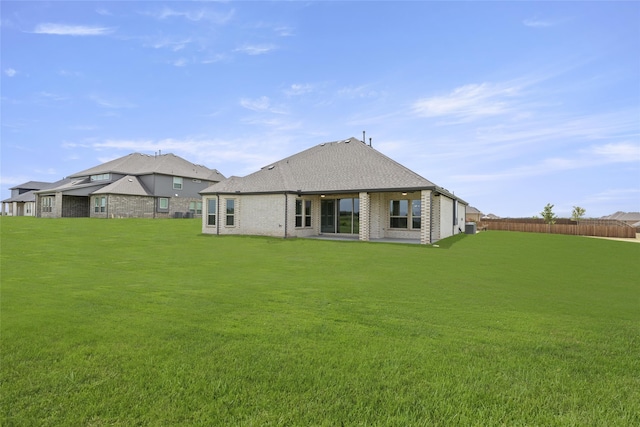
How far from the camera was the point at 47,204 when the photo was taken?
3884 cm

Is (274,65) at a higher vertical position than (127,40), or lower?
higher

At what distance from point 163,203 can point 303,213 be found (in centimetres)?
2584

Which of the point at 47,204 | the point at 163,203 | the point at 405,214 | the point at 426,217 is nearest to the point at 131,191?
the point at 163,203

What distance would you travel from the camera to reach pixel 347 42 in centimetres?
2102

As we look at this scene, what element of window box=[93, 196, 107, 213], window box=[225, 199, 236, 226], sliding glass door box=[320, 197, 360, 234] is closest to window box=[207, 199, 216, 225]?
window box=[225, 199, 236, 226]

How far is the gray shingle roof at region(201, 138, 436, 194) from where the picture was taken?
753 inches

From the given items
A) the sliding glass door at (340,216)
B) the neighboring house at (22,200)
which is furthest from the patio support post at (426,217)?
the neighboring house at (22,200)

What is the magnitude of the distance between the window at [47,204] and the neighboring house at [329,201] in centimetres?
2823

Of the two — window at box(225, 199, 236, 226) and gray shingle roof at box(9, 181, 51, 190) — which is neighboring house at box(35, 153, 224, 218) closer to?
gray shingle roof at box(9, 181, 51, 190)

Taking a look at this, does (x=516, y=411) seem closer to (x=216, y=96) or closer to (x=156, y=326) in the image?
(x=156, y=326)

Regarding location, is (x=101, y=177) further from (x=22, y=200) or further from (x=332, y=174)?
(x=332, y=174)

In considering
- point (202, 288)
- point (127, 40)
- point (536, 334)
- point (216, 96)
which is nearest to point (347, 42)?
point (216, 96)

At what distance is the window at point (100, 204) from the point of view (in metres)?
36.0

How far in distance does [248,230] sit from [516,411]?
2002 cm
